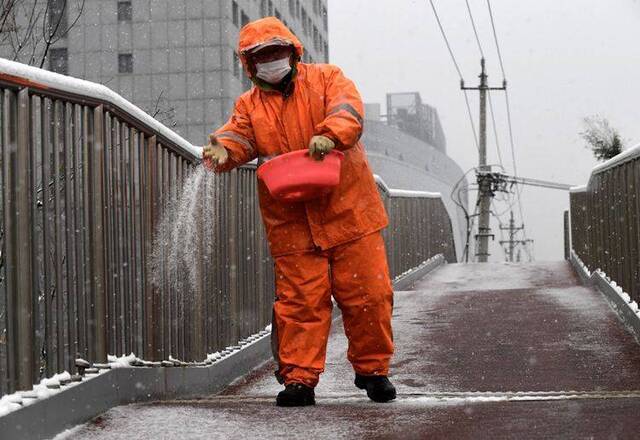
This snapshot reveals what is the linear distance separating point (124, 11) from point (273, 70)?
44.0 m

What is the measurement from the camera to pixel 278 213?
15.8ft

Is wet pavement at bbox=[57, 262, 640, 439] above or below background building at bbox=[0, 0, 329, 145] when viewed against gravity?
below

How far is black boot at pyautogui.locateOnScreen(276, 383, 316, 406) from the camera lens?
4586 millimetres

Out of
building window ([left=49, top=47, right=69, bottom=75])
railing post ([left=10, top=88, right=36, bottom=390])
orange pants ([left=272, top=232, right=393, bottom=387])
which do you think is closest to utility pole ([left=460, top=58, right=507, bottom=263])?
building window ([left=49, top=47, right=69, bottom=75])

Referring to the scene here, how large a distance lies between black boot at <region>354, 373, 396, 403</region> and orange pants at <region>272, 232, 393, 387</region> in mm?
36

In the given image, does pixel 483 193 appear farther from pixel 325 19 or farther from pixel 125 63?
pixel 325 19

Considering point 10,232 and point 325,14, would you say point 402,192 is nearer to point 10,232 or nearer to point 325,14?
point 10,232

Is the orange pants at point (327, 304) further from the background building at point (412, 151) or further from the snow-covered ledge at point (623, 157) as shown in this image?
the background building at point (412, 151)

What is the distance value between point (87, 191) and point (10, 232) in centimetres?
74

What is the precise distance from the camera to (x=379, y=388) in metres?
4.77

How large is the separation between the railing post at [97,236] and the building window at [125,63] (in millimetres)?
43819

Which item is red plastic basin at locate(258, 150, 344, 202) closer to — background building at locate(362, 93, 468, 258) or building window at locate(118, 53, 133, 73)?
background building at locate(362, 93, 468, 258)

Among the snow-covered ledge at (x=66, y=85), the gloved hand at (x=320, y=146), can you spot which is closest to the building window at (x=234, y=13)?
the snow-covered ledge at (x=66, y=85)

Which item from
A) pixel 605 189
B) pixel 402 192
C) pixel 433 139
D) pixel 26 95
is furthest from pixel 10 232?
pixel 433 139
